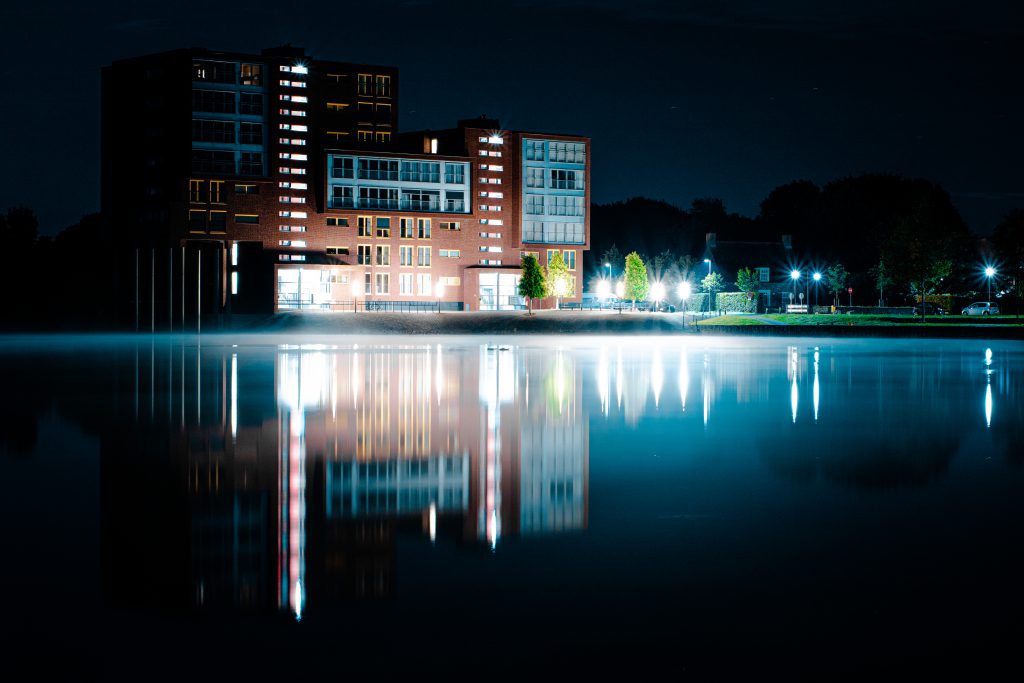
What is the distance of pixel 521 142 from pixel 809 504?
357 ft

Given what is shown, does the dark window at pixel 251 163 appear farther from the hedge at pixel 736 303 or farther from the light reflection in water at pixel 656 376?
the light reflection in water at pixel 656 376

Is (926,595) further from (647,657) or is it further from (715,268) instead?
(715,268)

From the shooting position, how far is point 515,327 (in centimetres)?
7794

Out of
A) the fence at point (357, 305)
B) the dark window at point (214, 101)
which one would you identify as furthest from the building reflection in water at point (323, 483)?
the dark window at point (214, 101)

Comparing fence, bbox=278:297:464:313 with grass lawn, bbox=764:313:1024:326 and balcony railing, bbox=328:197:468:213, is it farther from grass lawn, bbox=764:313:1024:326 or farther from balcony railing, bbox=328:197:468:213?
grass lawn, bbox=764:313:1024:326

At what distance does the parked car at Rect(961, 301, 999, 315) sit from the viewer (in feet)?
342

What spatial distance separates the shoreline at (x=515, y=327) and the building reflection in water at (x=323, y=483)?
48.2m

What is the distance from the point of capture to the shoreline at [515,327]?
227 feet

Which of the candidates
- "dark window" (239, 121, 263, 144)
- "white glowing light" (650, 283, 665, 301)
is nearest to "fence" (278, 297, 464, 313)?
"dark window" (239, 121, 263, 144)

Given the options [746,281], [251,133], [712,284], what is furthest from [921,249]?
[251,133]

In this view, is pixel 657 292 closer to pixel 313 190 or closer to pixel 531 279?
pixel 531 279

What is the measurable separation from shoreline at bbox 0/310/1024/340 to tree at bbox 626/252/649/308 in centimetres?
2702

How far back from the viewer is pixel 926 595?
298 inches

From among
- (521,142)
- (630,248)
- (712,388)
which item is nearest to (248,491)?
(712,388)
